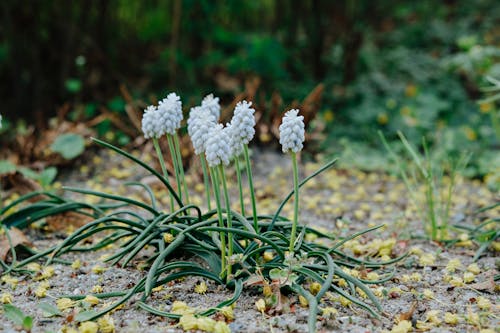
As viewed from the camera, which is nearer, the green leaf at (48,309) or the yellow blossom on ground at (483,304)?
the green leaf at (48,309)

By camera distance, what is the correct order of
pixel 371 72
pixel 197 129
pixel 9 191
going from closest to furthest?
pixel 197 129 → pixel 9 191 → pixel 371 72

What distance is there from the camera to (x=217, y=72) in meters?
4.50

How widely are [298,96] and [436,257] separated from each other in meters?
2.40

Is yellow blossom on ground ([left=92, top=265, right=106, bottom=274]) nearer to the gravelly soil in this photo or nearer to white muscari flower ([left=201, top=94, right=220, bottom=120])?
the gravelly soil

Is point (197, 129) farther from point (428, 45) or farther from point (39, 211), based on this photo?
point (428, 45)

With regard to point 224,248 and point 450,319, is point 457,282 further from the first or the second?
point 224,248

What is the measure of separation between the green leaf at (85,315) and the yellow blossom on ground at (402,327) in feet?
2.71

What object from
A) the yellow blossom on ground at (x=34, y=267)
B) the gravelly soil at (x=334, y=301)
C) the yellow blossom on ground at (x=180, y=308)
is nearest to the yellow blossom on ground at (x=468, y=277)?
the gravelly soil at (x=334, y=301)

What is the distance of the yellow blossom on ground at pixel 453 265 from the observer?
6.66 ft

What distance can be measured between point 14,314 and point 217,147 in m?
0.73

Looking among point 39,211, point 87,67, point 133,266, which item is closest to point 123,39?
point 87,67

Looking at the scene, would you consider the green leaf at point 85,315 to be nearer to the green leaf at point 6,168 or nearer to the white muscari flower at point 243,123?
the white muscari flower at point 243,123

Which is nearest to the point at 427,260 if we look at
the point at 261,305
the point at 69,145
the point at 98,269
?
the point at 261,305

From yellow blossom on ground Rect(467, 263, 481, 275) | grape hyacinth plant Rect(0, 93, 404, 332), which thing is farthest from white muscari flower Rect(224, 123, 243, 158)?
yellow blossom on ground Rect(467, 263, 481, 275)
